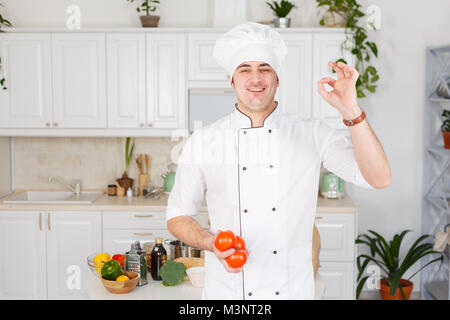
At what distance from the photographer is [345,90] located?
133cm

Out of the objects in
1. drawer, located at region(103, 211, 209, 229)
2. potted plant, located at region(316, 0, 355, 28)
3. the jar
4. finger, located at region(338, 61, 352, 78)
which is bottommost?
drawer, located at region(103, 211, 209, 229)

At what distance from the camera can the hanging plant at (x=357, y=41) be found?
12.2 feet

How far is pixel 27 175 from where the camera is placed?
422cm

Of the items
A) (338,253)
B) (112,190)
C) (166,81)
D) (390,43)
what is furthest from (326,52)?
(112,190)

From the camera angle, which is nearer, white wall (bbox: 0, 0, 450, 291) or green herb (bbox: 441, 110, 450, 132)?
green herb (bbox: 441, 110, 450, 132)

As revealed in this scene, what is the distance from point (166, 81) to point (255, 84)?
2.30 meters

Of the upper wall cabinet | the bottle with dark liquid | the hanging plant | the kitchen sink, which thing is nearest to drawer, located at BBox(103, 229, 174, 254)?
the kitchen sink

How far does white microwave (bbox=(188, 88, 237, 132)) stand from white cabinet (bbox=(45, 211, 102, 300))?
3.13 feet

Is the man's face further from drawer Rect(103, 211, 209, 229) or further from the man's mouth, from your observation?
drawer Rect(103, 211, 209, 229)

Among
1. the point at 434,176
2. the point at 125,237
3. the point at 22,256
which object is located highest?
the point at 434,176

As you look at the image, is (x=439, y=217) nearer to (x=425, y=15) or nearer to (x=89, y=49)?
(x=425, y=15)

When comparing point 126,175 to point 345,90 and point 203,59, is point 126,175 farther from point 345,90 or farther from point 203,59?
point 345,90

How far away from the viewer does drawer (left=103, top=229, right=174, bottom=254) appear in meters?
3.66

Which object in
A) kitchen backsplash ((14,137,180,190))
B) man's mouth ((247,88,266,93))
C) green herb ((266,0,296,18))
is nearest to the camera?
man's mouth ((247,88,266,93))
